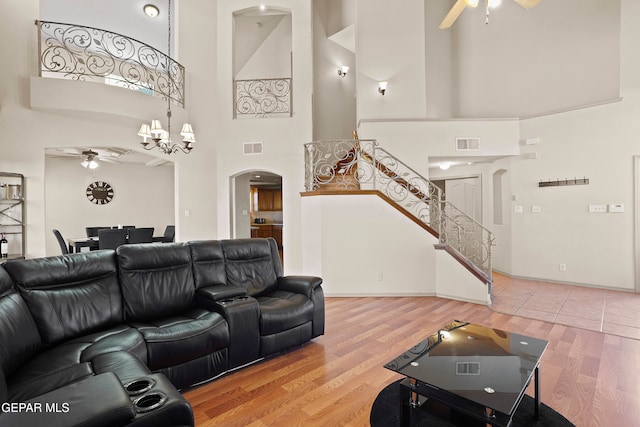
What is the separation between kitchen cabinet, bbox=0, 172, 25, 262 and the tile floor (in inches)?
277

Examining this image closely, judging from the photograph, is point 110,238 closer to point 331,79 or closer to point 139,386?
point 139,386

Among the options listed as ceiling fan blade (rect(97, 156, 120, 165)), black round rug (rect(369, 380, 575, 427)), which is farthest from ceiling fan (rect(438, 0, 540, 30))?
ceiling fan blade (rect(97, 156, 120, 165))

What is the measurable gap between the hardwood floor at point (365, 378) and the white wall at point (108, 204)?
7.33 metres

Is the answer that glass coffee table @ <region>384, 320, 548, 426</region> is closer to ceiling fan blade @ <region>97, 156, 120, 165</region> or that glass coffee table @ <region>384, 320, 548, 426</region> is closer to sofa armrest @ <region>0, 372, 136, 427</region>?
sofa armrest @ <region>0, 372, 136, 427</region>

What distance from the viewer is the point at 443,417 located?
2.00m

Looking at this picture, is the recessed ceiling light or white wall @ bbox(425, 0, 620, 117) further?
the recessed ceiling light

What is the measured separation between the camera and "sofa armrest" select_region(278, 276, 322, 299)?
340 cm

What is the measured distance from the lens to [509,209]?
21.3 ft

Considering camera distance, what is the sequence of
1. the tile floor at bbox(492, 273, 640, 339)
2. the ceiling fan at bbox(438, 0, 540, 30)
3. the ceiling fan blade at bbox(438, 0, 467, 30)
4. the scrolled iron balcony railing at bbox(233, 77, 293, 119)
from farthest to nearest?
1. the scrolled iron balcony railing at bbox(233, 77, 293, 119)
2. the tile floor at bbox(492, 273, 640, 339)
3. the ceiling fan blade at bbox(438, 0, 467, 30)
4. the ceiling fan at bbox(438, 0, 540, 30)

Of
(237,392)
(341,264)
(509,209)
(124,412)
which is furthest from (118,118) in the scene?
(509,209)

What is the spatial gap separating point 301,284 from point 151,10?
6.86 meters

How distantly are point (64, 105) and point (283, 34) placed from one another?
555 cm

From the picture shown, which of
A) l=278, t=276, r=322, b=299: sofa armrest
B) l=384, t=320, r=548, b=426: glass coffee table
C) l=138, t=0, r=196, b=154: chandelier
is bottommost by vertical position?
l=384, t=320, r=548, b=426: glass coffee table

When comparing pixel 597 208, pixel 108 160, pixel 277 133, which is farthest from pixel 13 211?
pixel 597 208
